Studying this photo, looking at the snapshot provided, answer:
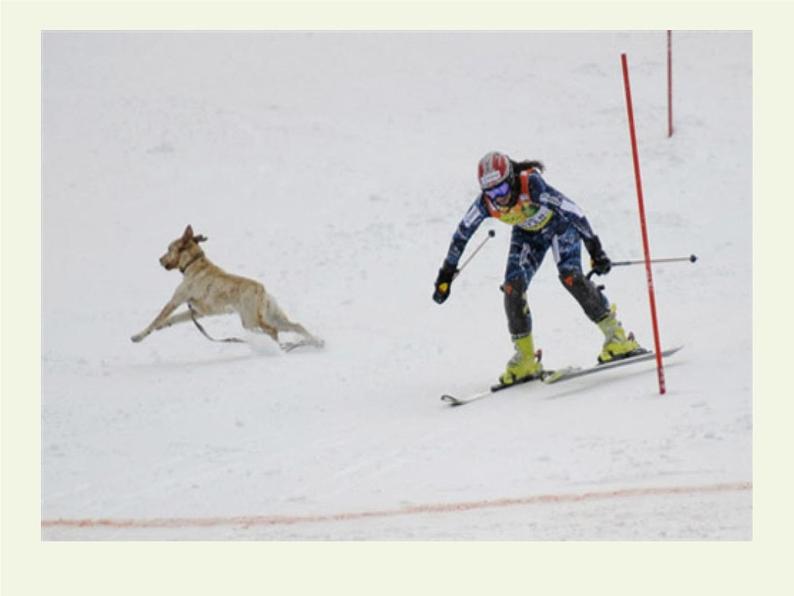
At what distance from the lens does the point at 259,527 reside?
8.58 m

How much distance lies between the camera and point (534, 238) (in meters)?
10.1

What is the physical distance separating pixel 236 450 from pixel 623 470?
2.12 meters

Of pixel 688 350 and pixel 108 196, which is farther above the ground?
pixel 108 196

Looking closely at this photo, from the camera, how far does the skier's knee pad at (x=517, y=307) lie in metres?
10.1

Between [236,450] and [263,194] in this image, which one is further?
[263,194]

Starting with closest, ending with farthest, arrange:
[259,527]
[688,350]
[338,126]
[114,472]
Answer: [259,527] < [114,472] < [688,350] < [338,126]

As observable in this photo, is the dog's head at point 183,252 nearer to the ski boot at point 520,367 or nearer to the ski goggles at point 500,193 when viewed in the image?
the ski boot at point 520,367

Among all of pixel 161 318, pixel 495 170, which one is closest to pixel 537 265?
pixel 495 170

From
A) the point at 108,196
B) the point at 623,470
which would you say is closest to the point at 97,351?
the point at 108,196

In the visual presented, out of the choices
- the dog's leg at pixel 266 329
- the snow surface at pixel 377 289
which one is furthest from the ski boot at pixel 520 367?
the dog's leg at pixel 266 329

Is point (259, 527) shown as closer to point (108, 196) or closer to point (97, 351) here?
point (97, 351)

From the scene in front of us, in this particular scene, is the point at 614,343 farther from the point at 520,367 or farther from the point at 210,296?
the point at 210,296

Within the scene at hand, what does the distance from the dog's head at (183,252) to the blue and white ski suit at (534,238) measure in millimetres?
2373

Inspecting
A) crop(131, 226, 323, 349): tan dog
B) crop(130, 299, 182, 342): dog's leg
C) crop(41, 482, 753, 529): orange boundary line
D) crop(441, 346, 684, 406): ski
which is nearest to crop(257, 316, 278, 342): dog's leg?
crop(131, 226, 323, 349): tan dog
